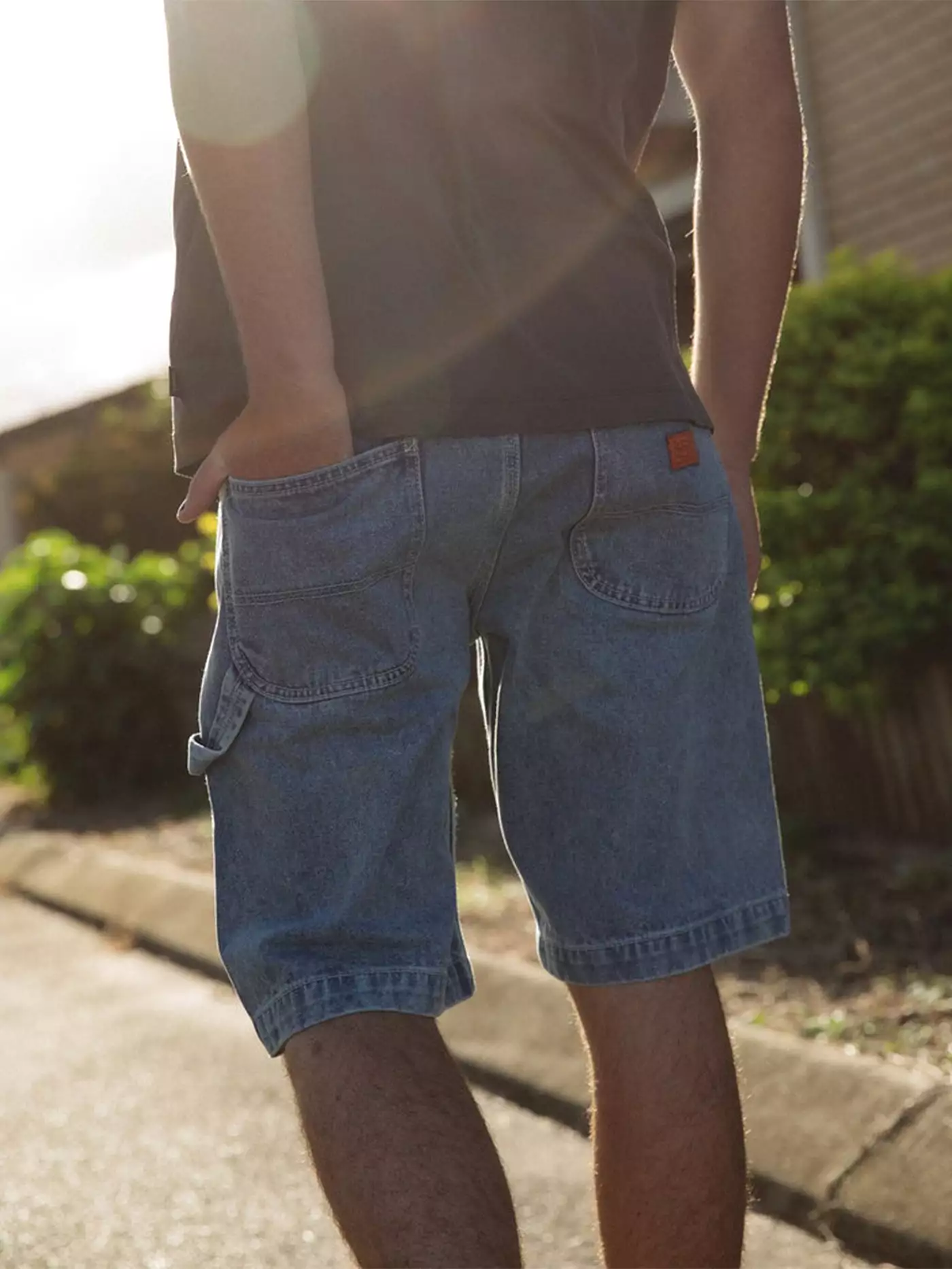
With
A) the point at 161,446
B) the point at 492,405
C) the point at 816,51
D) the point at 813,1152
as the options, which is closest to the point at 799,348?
the point at 813,1152

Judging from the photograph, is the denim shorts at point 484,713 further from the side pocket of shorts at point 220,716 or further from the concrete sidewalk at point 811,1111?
the concrete sidewalk at point 811,1111

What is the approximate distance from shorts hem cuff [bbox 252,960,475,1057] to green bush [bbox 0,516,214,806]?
7.08 meters

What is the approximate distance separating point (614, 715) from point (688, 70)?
0.84 metres

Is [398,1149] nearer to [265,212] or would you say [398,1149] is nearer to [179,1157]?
[265,212]

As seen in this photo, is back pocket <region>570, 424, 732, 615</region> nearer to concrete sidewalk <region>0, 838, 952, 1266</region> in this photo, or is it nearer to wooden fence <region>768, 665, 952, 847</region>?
concrete sidewalk <region>0, 838, 952, 1266</region>

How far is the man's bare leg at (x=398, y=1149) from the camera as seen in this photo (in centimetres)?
134

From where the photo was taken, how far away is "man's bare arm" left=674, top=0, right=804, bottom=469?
1.89 m

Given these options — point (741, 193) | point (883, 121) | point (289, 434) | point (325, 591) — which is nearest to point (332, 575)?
point (325, 591)

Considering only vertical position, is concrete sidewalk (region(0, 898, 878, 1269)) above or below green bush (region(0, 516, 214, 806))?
below

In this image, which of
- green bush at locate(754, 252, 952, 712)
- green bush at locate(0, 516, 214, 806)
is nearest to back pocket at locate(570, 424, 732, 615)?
green bush at locate(754, 252, 952, 712)

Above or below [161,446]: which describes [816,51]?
above

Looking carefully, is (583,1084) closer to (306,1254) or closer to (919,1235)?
(306,1254)

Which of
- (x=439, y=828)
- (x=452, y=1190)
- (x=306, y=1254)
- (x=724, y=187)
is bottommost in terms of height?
(x=306, y=1254)

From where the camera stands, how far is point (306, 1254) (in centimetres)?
257
